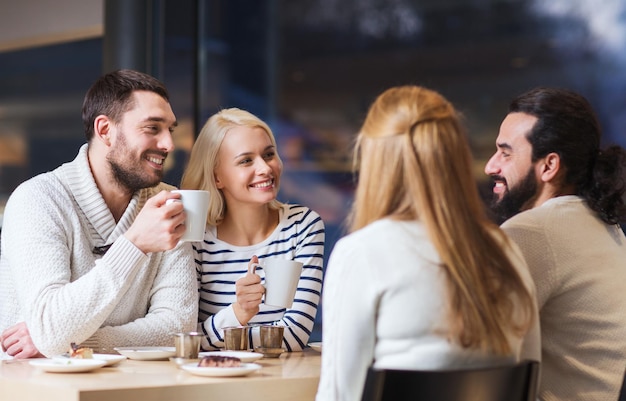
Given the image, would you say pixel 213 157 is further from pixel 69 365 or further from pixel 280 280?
pixel 69 365

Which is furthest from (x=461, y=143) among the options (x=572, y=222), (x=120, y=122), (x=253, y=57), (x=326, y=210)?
(x=253, y=57)

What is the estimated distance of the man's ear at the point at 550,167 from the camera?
2352 mm

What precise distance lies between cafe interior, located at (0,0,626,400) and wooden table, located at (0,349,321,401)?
6.75ft

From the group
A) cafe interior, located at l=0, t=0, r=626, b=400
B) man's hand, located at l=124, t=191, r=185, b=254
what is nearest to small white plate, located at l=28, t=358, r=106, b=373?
man's hand, located at l=124, t=191, r=185, b=254

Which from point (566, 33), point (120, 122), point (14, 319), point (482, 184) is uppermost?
point (566, 33)

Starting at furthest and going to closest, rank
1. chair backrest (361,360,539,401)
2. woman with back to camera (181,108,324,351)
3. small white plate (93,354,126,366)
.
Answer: woman with back to camera (181,108,324,351), small white plate (93,354,126,366), chair backrest (361,360,539,401)

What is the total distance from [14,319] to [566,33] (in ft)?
8.50

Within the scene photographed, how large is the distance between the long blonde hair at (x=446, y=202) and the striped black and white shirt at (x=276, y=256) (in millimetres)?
1066

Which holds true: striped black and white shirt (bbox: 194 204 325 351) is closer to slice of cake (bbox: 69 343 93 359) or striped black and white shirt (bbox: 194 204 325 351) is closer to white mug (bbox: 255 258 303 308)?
white mug (bbox: 255 258 303 308)


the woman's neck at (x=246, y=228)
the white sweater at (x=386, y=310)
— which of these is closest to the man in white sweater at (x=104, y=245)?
the woman's neck at (x=246, y=228)

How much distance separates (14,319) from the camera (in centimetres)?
262

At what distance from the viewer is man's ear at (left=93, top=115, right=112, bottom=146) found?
2.73 m

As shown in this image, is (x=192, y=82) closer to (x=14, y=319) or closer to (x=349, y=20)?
(x=349, y=20)

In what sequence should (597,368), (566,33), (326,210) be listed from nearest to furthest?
(597,368), (566,33), (326,210)
